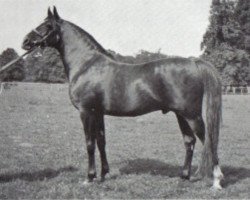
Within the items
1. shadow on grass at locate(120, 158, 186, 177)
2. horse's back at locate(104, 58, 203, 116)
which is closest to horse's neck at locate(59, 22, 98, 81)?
horse's back at locate(104, 58, 203, 116)

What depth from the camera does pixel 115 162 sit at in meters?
10.1

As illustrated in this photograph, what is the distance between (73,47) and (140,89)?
1757 millimetres

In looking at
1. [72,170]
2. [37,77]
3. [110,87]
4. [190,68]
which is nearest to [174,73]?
[190,68]

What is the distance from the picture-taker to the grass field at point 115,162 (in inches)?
286

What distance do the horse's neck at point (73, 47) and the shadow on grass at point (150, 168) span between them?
271cm

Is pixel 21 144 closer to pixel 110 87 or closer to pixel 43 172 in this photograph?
pixel 43 172

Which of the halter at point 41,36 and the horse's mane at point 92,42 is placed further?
the horse's mane at point 92,42

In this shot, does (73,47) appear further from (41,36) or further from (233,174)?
(233,174)

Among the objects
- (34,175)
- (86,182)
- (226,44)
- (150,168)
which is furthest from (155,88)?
(226,44)

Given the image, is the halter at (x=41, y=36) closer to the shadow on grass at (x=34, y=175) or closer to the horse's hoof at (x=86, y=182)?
the shadow on grass at (x=34, y=175)

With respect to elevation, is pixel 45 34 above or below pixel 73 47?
above

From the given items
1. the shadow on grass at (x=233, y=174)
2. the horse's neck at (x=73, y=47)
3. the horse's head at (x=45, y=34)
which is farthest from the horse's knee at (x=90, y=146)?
the shadow on grass at (x=233, y=174)

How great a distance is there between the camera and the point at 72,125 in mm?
17297

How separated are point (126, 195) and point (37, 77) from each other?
320 feet
